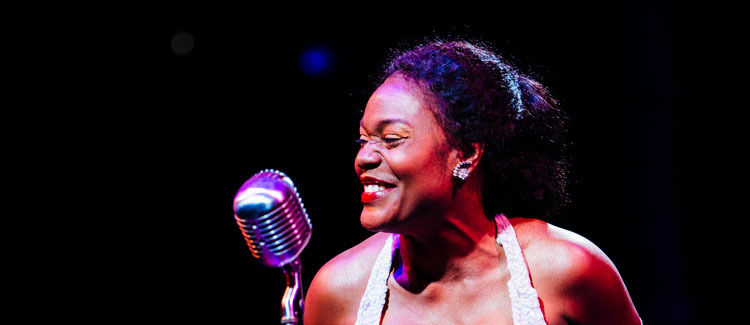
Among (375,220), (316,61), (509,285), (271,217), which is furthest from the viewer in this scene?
(316,61)

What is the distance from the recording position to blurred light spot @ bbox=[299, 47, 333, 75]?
4.16 metres

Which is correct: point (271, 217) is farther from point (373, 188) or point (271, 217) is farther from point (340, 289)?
point (340, 289)

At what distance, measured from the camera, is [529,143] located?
2.76 meters

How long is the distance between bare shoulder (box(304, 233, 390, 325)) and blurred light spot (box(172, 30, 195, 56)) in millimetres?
1989

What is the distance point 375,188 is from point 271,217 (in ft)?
2.78

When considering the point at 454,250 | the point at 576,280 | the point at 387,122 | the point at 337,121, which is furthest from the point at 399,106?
the point at 337,121

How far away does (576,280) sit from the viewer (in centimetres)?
250

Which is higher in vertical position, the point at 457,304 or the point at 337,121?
the point at 337,121

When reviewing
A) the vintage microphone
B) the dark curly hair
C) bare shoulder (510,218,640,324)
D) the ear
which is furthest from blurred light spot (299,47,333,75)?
the vintage microphone

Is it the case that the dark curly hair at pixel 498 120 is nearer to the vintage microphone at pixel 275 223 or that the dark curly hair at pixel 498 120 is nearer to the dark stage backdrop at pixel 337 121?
the vintage microphone at pixel 275 223

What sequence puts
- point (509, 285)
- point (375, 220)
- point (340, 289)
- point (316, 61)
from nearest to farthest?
point (375, 220), point (509, 285), point (340, 289), point (316, 61)

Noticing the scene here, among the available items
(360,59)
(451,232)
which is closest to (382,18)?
(360,59)

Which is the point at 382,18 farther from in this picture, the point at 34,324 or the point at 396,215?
the point at 34,324

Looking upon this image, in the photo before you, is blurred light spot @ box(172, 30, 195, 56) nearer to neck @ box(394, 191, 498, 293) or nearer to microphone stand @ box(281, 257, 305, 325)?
neck @ box(394, 191, 498, 293)
